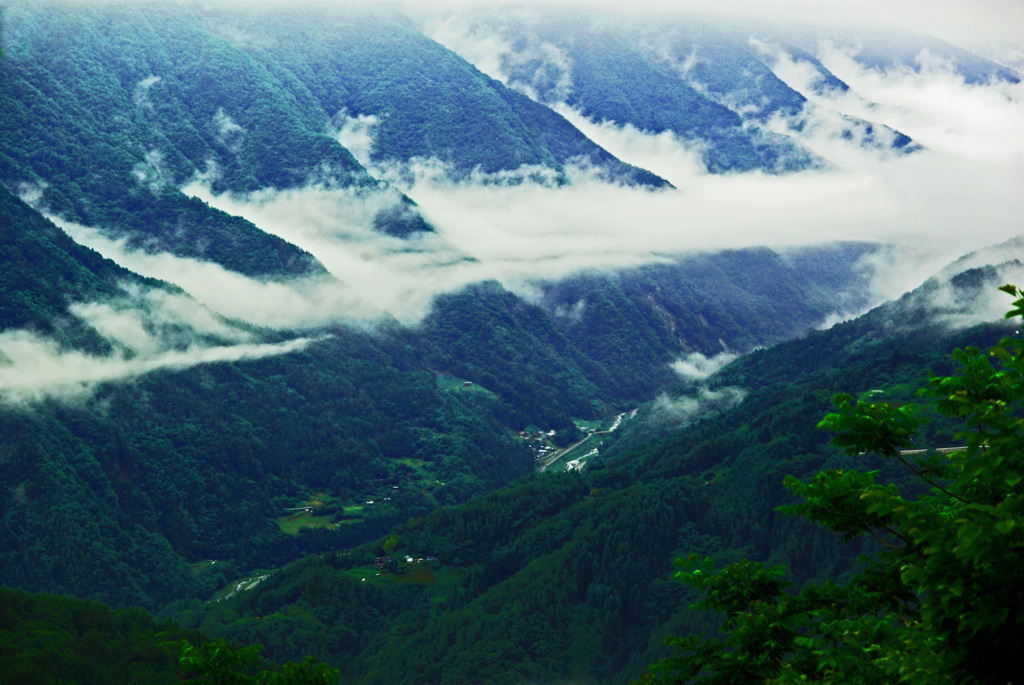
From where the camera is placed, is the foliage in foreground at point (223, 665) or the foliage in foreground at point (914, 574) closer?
the foliage in foreground at point (914, 574)

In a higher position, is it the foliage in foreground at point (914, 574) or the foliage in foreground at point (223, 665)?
the foliage in foreground at point (914, 574)

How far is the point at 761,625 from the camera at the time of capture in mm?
29219

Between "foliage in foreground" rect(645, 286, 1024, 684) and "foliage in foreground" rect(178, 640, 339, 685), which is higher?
"foliage in foreground" rect(645, 286, 1024, 684)

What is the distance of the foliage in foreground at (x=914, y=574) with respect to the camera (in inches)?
794

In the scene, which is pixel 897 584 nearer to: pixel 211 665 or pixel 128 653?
pixel 211 665

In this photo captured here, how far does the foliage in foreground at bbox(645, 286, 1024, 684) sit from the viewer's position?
2017 centimetres

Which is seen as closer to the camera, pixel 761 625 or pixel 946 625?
pixel 946 625

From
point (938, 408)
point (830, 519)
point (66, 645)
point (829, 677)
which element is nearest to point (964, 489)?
point (938, 408)

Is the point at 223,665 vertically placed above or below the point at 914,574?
below

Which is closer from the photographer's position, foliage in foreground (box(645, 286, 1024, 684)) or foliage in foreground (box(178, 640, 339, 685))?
foliage in foreground (box(645, 286, 1024, 684))

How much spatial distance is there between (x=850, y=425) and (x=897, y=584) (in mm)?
5542

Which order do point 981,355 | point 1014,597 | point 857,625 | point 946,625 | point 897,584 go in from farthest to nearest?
1. point 897,584
2. point 857,625
3. point 981,355
4. point 946,625
5. point 1014,597

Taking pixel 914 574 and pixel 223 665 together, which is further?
pixel 223 665

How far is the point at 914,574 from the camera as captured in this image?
20.7 m
